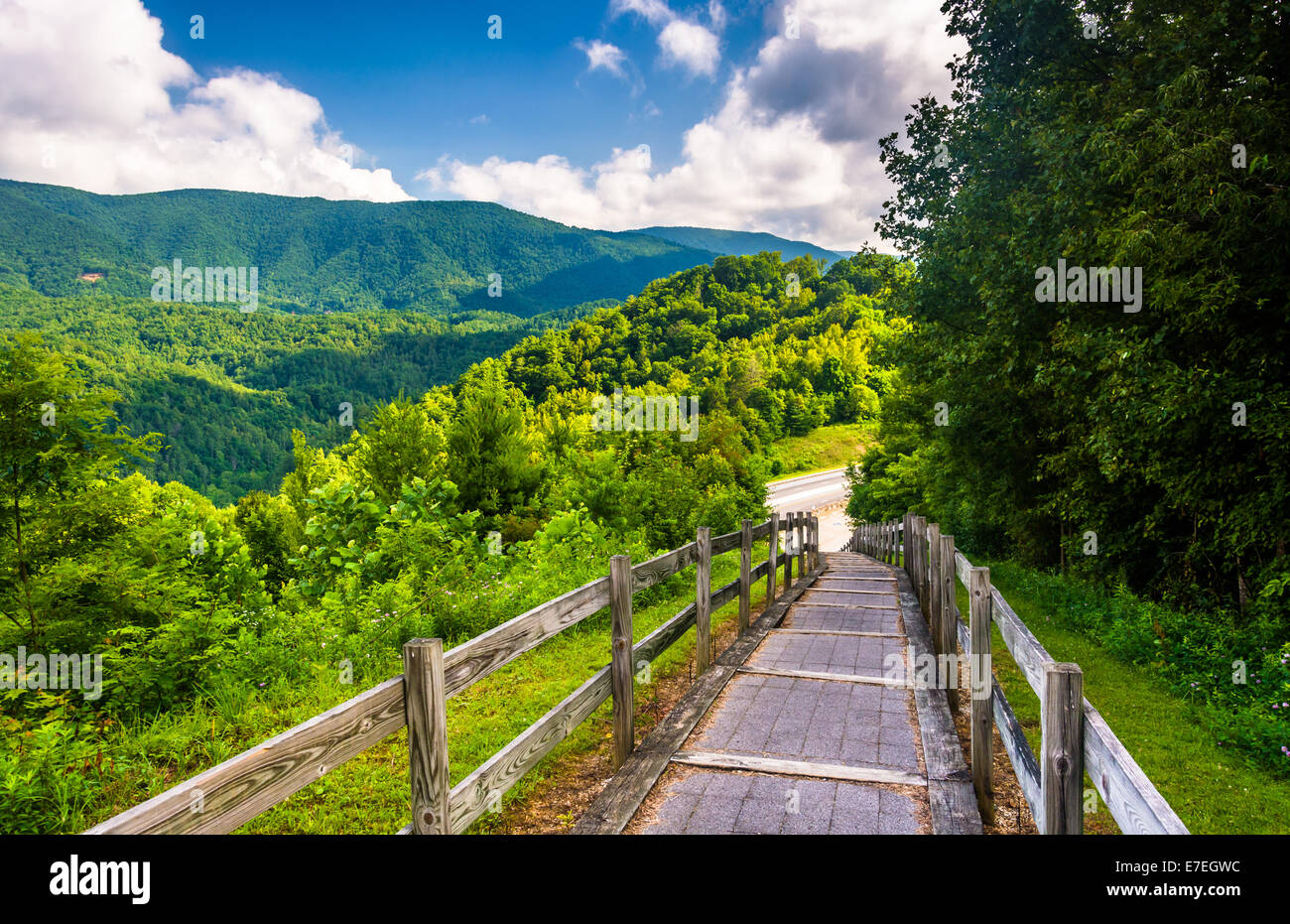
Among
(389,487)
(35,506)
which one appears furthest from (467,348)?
(35,506)

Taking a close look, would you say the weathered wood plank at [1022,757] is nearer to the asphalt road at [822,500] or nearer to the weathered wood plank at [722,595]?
the weathered wood plank at [722,595]

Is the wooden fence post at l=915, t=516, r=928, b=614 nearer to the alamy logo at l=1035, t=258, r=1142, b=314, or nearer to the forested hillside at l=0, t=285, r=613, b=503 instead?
the alamy logo at l=1035, t=258, r=1142, b=314

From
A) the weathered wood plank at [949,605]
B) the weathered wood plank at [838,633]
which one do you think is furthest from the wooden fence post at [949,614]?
the weathered wood plank at [838,633]

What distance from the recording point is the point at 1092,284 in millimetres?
9523

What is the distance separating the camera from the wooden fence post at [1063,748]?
2271 mm

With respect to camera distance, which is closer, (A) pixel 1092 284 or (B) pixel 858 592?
(A) pixel 1092 284

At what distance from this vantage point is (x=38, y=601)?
20.2 ft

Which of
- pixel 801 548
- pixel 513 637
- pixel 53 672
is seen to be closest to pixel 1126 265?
pixel 801 548

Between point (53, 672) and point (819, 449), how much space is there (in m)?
77.4

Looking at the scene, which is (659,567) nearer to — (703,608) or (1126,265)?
(703,608)

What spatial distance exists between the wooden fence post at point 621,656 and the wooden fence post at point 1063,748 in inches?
96.2

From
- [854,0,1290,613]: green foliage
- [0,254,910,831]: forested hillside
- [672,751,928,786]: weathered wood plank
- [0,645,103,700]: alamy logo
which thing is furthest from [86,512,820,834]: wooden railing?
[854,0,1290,613]: green foliage
